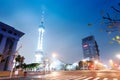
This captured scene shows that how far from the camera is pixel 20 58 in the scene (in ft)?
159

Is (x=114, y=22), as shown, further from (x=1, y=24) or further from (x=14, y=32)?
(x=14, y=32)

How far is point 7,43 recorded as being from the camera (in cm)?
5503

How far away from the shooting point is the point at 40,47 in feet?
546

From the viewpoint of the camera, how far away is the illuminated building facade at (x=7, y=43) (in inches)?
2025

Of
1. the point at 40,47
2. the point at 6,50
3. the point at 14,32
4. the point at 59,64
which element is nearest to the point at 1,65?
the point at 6,50

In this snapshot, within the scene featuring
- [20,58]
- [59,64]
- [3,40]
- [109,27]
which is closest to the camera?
[109,27]

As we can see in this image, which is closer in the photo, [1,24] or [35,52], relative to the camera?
[1,24]

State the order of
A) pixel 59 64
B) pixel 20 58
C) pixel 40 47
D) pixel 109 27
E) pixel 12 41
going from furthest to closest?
Answer: 1. pixel 40 47
2. pixel 59 64
3. pixel 12 41
4. pixel 20 58
5. pixel 109 27

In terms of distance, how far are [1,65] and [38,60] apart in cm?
12114

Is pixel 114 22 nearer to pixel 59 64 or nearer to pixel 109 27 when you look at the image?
pixel 109 27

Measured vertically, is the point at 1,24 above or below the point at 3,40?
above

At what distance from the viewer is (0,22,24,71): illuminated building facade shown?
51.4 metres

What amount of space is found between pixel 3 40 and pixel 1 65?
35.5 feet

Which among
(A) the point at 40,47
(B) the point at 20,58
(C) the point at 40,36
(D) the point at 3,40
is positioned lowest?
(B) the point at 20,58
